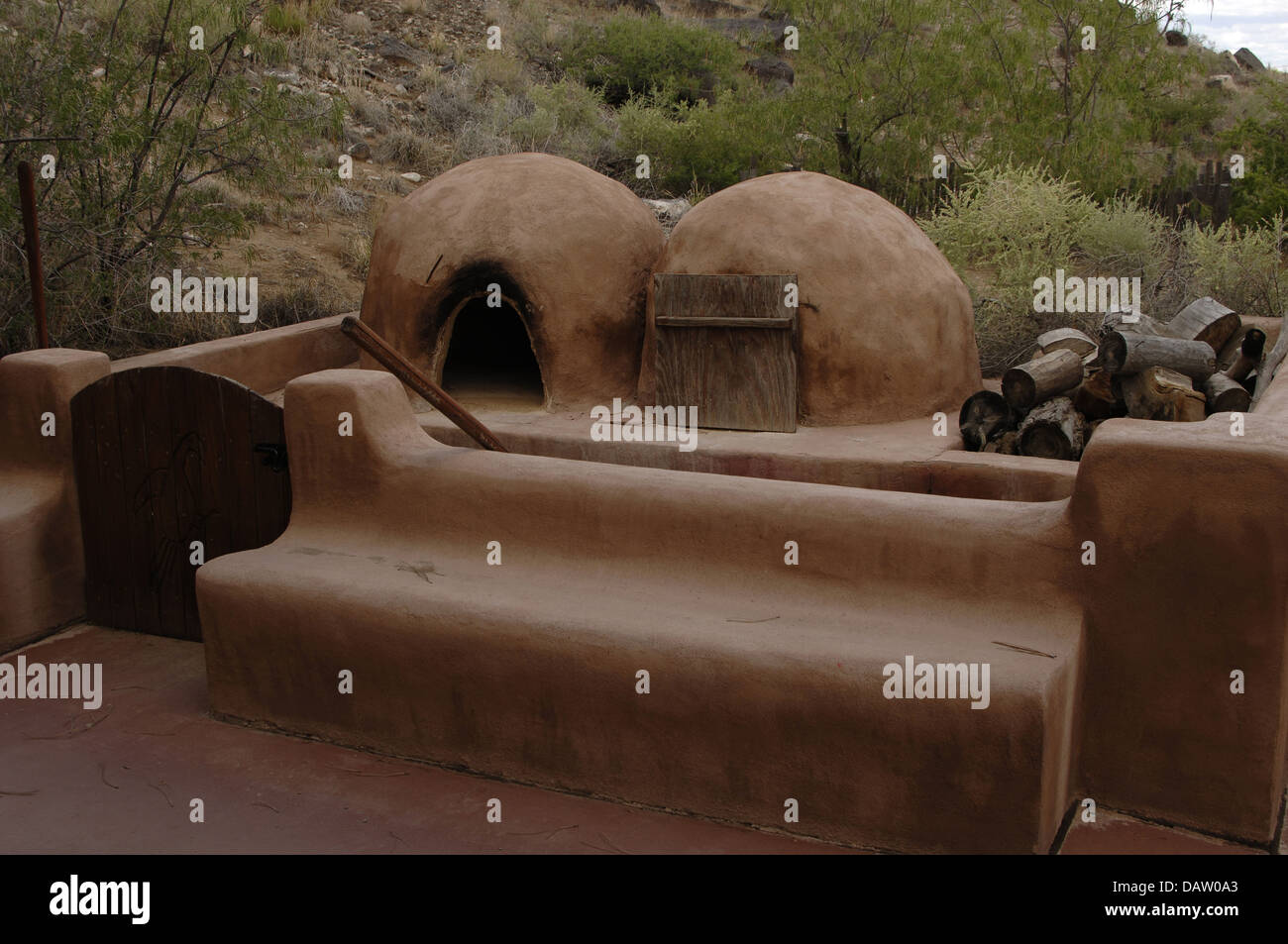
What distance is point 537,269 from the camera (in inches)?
281

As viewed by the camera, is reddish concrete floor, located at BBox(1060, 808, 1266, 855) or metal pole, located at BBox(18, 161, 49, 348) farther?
metal pole, located at BBox(18, 161, 49, 348)

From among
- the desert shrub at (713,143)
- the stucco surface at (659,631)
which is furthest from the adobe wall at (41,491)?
the desert shrub at (713,143)

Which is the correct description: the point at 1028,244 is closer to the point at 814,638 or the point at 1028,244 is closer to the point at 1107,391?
the point at 1107,391

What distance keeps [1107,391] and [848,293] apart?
59.9 inches

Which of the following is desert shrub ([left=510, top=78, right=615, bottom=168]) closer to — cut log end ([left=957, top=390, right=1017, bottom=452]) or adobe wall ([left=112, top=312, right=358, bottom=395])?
adobe wall ([left=112, top=312, right=358, bottom=395])

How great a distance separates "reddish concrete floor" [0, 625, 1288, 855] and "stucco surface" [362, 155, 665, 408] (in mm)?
2949

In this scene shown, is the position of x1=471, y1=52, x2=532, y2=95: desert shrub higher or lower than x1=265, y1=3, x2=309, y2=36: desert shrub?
lower

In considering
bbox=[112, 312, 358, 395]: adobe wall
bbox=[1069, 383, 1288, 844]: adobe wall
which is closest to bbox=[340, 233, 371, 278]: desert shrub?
bbox=[112, 312, 358, 395]: adobe wall

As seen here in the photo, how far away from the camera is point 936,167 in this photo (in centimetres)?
1295

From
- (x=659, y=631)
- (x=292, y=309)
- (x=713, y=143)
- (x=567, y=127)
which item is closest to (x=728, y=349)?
(x=659, y=631)

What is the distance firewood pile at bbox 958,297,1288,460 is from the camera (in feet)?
19.6

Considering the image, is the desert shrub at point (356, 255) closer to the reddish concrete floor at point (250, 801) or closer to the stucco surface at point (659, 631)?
the stucco surface at point (659, 631)

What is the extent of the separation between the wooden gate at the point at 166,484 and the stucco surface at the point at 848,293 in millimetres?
2708

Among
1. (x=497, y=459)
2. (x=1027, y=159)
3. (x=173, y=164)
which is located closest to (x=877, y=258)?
(x=497, y=459)
